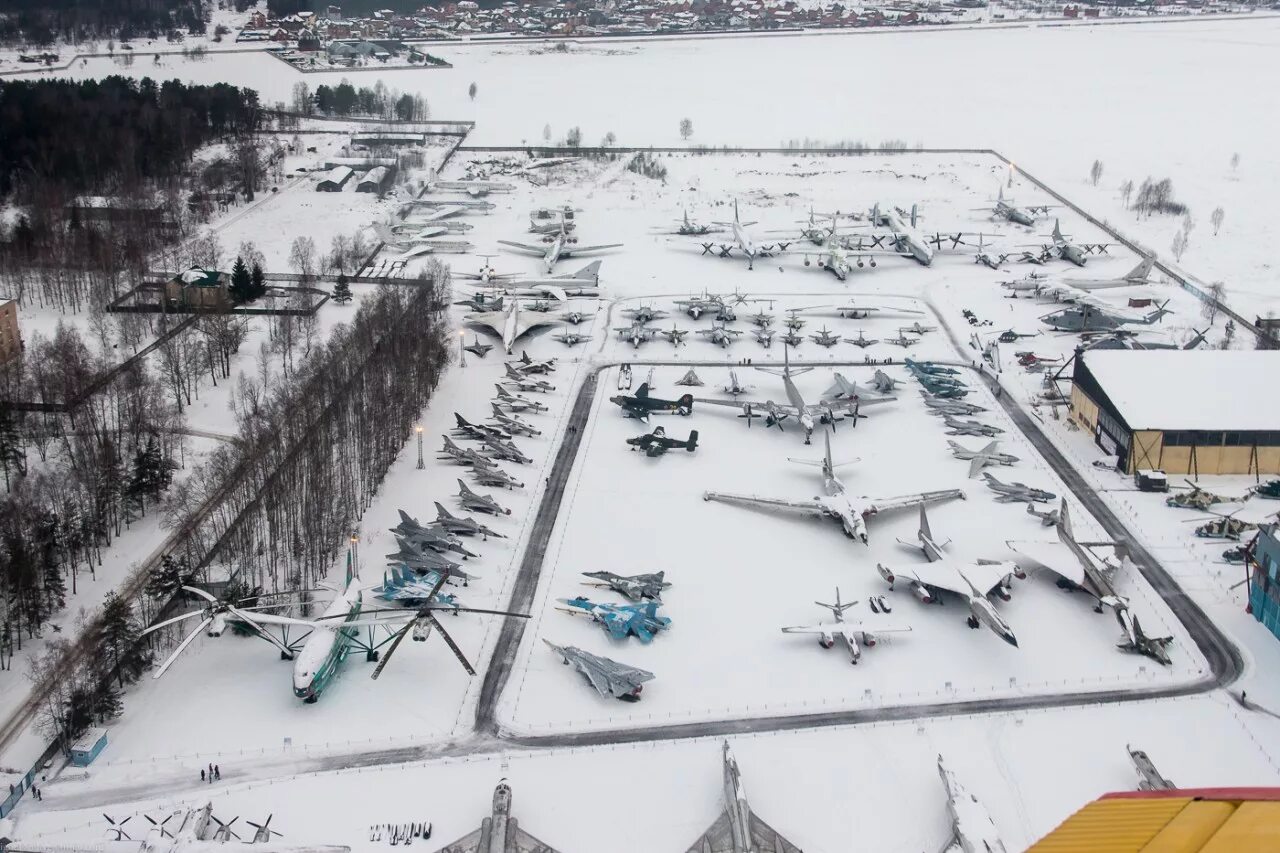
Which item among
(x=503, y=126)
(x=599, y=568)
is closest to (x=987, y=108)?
(x=503, y=126)

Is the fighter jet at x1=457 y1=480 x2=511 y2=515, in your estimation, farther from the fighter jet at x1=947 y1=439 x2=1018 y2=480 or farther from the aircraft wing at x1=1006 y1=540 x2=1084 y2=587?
the fighter jet at x1=947 y1=439 x2=1018 y2=480

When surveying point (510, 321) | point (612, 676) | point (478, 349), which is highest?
point (510, 321)

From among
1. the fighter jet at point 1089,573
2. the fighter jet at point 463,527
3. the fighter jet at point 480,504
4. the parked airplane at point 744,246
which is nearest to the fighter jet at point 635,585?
the fighter jet at point 463,527

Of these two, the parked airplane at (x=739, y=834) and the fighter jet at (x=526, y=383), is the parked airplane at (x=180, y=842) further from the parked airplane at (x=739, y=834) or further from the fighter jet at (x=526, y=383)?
the fighter jet at (x=526, y=383)

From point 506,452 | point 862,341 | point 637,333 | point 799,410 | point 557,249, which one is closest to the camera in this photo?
point 506,452

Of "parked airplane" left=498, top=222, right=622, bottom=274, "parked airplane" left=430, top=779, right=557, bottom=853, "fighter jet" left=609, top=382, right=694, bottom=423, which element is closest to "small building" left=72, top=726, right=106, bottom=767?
"parked airplane" left=430, top=779, right=557, bottom=853

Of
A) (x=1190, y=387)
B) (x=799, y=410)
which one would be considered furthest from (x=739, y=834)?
(x=1190, y=387)

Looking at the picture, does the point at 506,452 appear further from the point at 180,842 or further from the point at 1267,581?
the point at 1267,581
